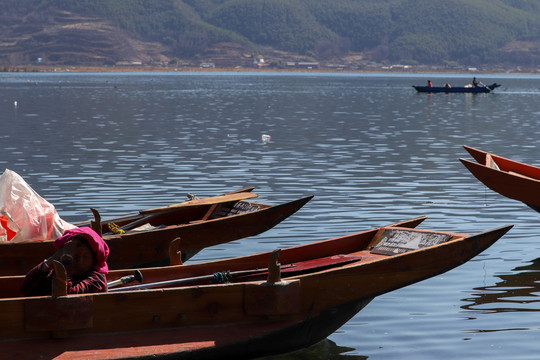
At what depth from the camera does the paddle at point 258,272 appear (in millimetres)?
9494

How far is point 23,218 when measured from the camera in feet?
39.7

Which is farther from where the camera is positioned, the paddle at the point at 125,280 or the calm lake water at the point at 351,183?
the calm lake water at the point at 351,183

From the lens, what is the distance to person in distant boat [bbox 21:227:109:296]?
8.74m

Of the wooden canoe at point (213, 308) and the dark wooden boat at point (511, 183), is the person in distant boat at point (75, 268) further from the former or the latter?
the dark wooden boat at point (511, 183)

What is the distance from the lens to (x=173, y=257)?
1037 centimetres

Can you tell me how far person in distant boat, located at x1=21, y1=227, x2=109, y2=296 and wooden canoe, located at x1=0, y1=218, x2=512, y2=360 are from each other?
360mm

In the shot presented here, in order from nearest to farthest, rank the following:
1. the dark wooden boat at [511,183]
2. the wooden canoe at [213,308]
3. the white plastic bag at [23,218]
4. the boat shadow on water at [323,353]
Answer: the wooden canoe at [213,308], the boat shadow on water at [323,353], the white plastic bag at [23,218], the dark wooden boat at [511,183]

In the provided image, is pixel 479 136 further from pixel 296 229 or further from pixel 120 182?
pixel 296 229

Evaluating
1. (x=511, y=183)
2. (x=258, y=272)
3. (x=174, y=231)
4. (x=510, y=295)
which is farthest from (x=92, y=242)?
(x=511, y=183)

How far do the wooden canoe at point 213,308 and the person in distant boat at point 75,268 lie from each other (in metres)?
0.36

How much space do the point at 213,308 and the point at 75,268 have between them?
144 cm

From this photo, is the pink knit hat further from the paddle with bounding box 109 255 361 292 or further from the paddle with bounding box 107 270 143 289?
the paddle with bounding box 109 255 361 292

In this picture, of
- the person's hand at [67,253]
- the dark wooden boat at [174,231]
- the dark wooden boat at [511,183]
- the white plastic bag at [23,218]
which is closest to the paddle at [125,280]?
the person's hand at [67,253]

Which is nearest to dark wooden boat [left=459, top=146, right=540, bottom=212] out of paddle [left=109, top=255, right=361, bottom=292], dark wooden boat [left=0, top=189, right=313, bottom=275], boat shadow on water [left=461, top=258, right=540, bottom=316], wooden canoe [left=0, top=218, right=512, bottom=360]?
boat shadow on water [left=461, top=258, right=540, bottom=316]
